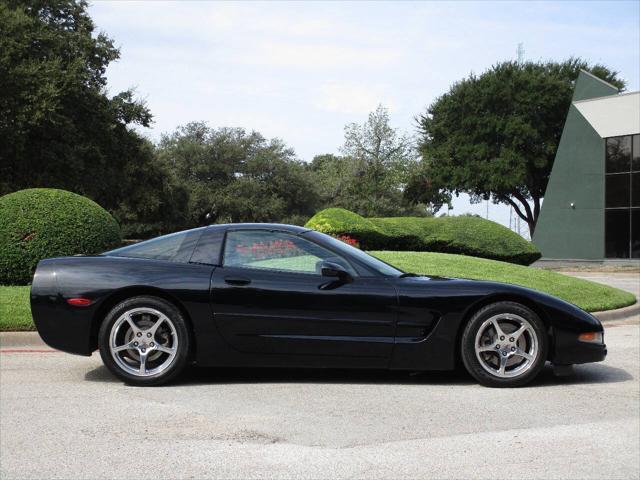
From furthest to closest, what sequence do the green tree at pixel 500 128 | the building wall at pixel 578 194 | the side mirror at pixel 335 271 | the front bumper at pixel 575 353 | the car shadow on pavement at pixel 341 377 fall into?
the green tree at pixel 500 128 → the building wall at pixel 578 194 → the car shadow on pavement at pixel 341 377 → the front bumper at pixel 575 353 → the side mirror at pixel 335 271

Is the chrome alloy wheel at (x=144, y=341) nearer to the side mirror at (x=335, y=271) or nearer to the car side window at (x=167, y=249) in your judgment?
the car side window at (x=167, y=249)

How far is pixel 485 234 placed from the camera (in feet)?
66.3

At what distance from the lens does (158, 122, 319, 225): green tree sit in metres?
60.7

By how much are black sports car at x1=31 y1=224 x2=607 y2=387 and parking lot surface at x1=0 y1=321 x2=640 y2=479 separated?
0.77ft

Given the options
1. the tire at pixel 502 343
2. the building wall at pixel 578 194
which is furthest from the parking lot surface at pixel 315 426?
the building wall at pixel 578 194

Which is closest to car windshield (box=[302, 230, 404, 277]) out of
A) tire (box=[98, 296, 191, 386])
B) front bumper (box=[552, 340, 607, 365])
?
tire (box=[98, 296, 191, 386])

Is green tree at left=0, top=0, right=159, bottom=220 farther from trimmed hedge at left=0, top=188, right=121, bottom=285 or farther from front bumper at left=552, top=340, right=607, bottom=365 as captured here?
front bumper at left=552, top=340, right=607, bottom=365

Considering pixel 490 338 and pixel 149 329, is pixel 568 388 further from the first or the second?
pixel 149 329

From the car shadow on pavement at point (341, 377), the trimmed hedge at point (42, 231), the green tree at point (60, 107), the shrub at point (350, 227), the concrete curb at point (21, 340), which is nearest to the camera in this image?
the car shadow on pavement at point (341, 377)

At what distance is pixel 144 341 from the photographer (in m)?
5.74

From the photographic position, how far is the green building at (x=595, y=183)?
3516 cm

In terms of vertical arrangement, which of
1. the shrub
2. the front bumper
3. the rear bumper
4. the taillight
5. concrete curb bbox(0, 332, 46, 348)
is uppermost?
the shrub

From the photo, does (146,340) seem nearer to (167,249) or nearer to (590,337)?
(167,249)

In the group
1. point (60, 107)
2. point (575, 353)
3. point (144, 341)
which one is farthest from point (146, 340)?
point (60, 107)
